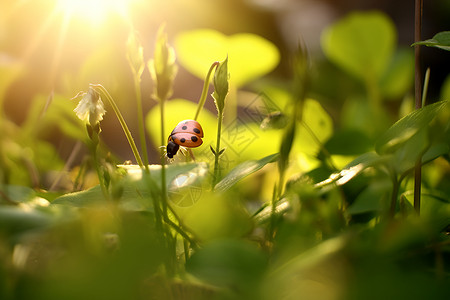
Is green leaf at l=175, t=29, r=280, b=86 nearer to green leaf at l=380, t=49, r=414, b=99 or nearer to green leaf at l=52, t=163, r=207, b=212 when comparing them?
green leaf at l=52, t=163, r=207, b=212

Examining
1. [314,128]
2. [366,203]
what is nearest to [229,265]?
[366,203]

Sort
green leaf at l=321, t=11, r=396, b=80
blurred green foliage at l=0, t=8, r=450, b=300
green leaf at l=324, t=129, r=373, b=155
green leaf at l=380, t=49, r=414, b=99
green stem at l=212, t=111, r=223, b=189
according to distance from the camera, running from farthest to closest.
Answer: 1. green leaf at l=380, t=49, r=414, b=99
2. green leaf at l=321, t=11, r=396, b=80
3. green leaf at l=324, t=129, r=373, b=155
4. green stem at l=212, t=111, r=223, b=189
5. blurred green foliage at l=0, t=8, r=450, b=300

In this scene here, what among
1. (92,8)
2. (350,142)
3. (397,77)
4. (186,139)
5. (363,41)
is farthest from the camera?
(397,77)

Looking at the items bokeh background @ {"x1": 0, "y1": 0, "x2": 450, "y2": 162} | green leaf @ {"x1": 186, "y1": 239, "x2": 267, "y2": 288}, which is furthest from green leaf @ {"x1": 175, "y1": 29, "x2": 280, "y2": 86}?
green leaf @ {"x1": 186, "y1": 239, "x2": 267, "y2": 288}

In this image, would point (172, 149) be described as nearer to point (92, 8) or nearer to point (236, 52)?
point (236, 52)

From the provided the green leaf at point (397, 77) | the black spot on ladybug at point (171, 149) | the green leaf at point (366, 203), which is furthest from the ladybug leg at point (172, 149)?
the green leaf at point (397, 77)

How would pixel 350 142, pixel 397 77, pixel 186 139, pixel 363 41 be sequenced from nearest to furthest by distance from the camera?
pixel 186 139 < pixel 350 142 < pixel 363 41 < pixel 397 77
